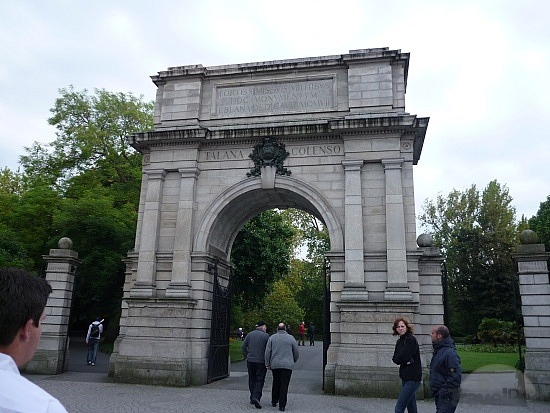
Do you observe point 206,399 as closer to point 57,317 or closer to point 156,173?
point 57,317

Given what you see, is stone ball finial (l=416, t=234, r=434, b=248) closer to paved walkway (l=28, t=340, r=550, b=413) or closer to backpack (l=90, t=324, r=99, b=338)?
paved walkway (l=28, t=340, r=550, b=413)

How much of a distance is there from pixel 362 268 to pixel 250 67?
7.37m

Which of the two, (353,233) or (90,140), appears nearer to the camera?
(353,233)

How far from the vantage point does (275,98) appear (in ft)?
48.4

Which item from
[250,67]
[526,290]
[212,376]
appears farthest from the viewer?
[250,67]

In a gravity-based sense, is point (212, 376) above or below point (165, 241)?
below

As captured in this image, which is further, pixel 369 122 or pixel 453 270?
pixel 453 270

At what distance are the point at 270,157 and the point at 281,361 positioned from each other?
6.42 metres

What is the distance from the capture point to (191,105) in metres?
15.1

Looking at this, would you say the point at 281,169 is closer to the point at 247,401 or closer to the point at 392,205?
the point at 392,205

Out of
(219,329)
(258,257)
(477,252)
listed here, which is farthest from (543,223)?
(219,329)

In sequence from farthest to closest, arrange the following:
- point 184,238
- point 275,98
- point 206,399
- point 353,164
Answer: point 275,98, point 184,238, point 353,164, point 206,399

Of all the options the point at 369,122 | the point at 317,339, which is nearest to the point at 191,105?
the point at 369,122

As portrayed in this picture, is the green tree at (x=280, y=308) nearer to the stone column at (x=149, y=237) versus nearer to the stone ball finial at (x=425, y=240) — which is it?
the stone column at (x=149, y=237)
